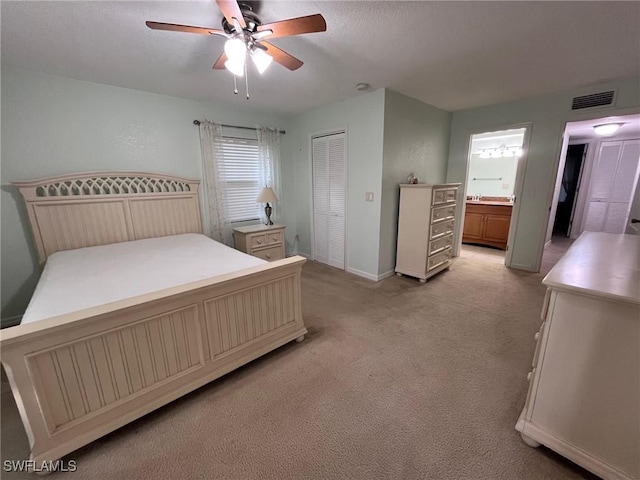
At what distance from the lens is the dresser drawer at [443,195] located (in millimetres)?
3207

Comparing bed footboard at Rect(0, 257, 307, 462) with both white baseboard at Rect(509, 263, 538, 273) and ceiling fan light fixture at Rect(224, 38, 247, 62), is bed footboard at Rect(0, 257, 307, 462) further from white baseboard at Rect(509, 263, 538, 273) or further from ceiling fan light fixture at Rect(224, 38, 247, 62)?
white baseboard at Rect(509, 263, 538, 273)

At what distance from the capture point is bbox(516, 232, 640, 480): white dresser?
1033mm

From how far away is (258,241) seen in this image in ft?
11.8

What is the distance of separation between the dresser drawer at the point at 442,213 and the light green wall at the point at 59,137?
11.2 feet

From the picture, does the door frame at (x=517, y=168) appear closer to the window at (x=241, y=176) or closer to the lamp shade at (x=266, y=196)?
the lamp shade at (x=266, y=196)

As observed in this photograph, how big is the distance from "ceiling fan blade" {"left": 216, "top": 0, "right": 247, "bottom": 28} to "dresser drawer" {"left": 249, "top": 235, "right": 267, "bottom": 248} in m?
2.46

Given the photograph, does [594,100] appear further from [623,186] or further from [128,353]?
[128,353]

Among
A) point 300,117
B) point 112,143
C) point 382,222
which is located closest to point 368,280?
point 382,222

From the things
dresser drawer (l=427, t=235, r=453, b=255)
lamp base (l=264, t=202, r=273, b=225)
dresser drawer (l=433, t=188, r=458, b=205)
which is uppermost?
dresser drawer (l=433, t=188, r=458, b=205)

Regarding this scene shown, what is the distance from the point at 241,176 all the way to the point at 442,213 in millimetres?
2904

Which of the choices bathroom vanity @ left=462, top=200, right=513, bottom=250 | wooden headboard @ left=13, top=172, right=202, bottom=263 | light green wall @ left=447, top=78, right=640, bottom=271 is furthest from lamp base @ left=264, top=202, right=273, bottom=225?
bathroom vanity @ left=462, top=200, right=513, bottom=250

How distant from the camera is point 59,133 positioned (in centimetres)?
250

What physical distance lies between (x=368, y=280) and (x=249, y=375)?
6.84 feet

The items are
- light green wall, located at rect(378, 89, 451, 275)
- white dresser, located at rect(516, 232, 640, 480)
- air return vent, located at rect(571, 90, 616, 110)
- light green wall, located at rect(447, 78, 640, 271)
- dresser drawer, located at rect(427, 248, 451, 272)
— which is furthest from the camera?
dresser drawer, located at rect(427, 248, 451, 272)
